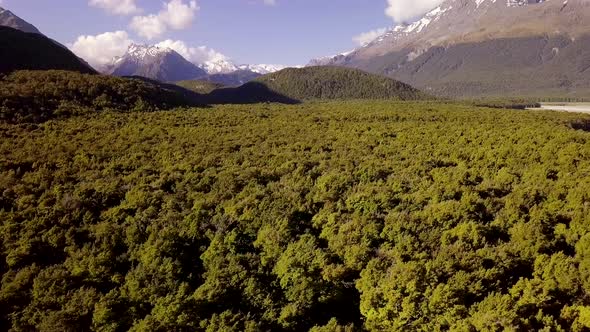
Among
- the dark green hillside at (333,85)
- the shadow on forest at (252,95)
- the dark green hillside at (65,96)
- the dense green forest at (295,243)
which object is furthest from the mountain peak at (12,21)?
the dense green forest at (295,243)

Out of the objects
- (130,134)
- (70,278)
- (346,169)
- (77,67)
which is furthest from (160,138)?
(77,67)

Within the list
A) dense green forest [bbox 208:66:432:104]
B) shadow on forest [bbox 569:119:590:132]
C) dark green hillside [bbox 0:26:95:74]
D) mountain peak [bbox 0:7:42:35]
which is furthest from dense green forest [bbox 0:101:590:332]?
mountain peak [bbox 0:7:42:35]

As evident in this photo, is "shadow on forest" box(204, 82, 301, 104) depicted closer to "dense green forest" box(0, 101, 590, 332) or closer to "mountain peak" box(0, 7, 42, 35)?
"mountain peak" box(0, 7, 42, 35)

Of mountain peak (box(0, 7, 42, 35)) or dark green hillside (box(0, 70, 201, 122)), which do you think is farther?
mountain peak (box(0, 7, 42, 35))

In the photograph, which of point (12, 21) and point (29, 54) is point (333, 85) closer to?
point (29, 54)

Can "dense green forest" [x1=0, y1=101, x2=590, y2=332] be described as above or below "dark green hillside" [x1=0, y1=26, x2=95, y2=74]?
below

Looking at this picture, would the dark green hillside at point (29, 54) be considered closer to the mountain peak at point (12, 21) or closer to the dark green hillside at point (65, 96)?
the dark green hillside at point (65, 96)

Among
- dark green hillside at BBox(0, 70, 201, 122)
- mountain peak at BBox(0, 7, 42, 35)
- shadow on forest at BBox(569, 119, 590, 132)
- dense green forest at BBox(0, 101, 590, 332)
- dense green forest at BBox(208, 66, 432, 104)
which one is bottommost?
dense green forest at BBox(0, 101, 590, 332)

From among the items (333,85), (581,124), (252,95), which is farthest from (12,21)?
(581,124)
